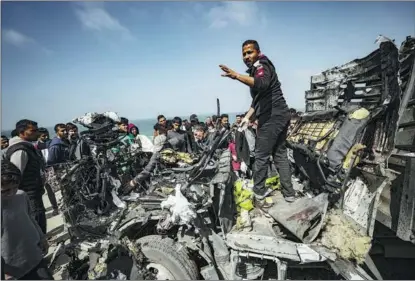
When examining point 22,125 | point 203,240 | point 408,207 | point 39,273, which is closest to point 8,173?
point 39,273

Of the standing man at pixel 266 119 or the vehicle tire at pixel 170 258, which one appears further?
the standing man at pixel 266 119

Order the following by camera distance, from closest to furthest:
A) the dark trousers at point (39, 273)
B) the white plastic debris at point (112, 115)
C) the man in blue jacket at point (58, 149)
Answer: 1. the dark trousers at point (39, 273)
2. the white plastic debris at point (112, 115)
3. the man in blue jacket at point (58, 149)

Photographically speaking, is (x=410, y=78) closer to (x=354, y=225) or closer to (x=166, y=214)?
(x=354, y=225)

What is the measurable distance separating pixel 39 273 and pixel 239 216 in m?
2.04

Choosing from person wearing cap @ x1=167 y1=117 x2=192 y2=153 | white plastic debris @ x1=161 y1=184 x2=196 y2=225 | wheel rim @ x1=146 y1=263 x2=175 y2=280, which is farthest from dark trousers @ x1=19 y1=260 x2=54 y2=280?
person wearing cap @ x1=167 y1=117 x2=192 y2=153

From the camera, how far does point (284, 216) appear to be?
269cm

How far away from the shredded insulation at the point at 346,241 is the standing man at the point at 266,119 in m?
0.66

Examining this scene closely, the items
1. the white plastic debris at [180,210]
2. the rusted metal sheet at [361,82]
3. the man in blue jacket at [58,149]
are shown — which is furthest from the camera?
the man in blue jacket at [58,149]

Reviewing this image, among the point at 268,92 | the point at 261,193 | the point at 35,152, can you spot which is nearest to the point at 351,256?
the point at 261,193

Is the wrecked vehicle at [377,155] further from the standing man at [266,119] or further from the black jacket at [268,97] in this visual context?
the black jacket at [268,97]

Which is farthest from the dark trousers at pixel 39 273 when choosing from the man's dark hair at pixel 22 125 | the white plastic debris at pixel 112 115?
the white plastic debris at pixel 112 115

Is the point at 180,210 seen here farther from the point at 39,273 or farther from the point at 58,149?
the point at 58,149

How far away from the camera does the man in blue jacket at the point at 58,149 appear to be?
19.5ft

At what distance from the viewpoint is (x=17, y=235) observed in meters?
2.17
